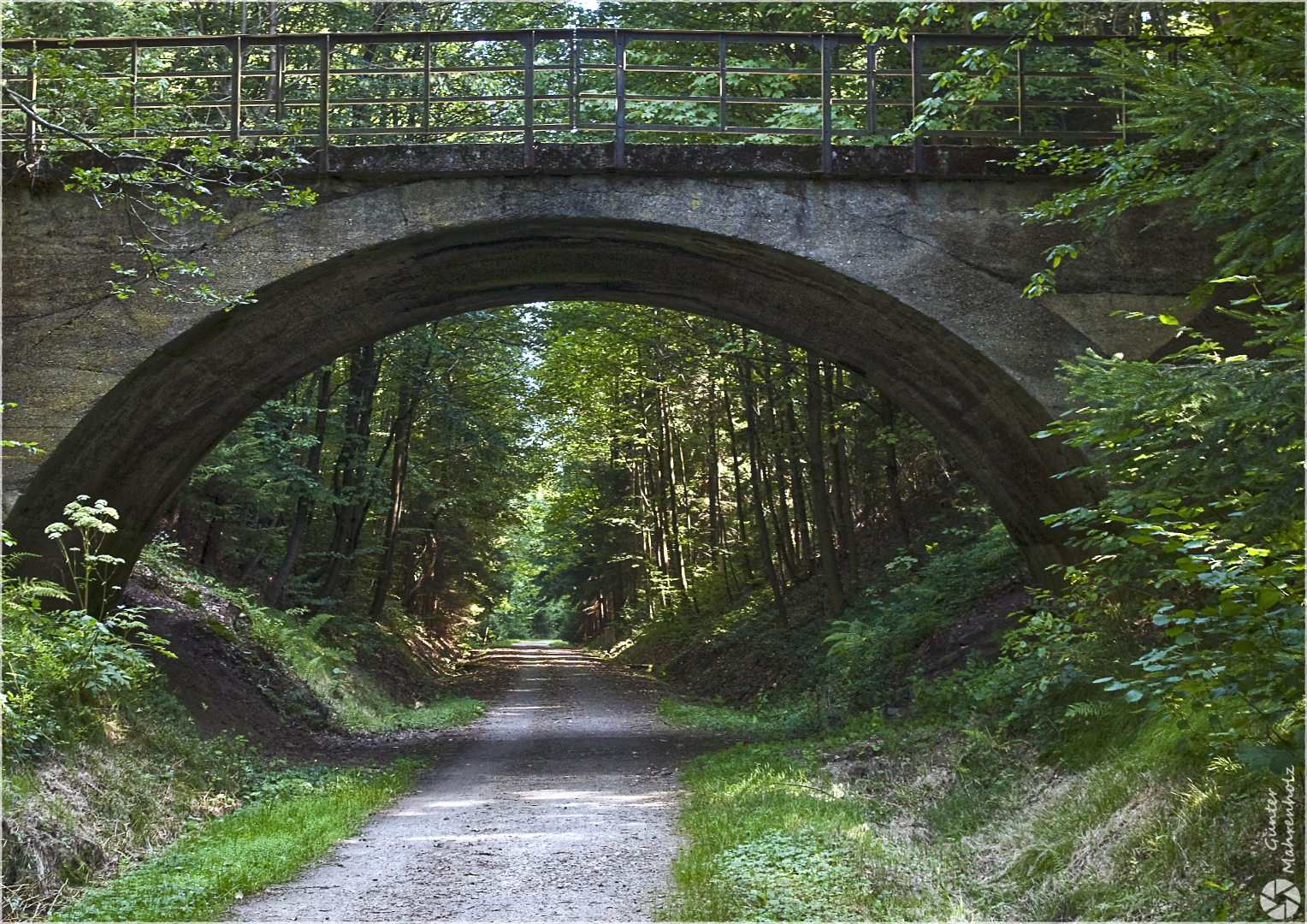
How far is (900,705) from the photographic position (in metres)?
11.9

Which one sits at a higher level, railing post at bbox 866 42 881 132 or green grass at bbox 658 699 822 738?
railing post at bbox 866 42 881 132

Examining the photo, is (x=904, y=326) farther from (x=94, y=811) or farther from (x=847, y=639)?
(x=94, y=811)

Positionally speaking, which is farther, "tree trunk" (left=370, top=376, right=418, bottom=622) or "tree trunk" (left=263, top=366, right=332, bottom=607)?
"tree trunk" (left=370, top=376, right=418, bottom=622)

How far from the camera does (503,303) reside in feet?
38.3

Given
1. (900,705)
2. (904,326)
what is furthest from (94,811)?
(900,705)

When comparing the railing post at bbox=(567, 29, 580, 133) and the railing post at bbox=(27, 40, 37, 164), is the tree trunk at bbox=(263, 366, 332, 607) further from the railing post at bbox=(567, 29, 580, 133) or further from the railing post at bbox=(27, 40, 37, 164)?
the railing post at bbox=(567, 29, 580, 133)

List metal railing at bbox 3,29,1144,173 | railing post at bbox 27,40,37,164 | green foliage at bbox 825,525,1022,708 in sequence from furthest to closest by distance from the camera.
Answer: green foliage at bbox 825,525,1022,708 → railing post at bbox 27,40,37,164 → metal railing at bbox 3,29,1144,173

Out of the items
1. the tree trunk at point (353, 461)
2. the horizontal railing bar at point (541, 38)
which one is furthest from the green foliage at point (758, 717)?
the horizontal railing bar at point (541, 38)

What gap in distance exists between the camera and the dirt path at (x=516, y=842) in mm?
5590

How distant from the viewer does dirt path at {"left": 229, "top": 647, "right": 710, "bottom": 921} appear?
18.3 feet

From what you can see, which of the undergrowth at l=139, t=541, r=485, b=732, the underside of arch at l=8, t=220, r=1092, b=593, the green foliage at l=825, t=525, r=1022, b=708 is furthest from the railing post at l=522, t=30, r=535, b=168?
the green foliage at l=825, t=525, r=1022, b=708

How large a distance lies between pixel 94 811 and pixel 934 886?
5311 millimetres

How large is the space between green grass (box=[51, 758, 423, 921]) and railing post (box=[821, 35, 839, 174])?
687 centimetres

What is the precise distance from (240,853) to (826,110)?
25.1 ft
